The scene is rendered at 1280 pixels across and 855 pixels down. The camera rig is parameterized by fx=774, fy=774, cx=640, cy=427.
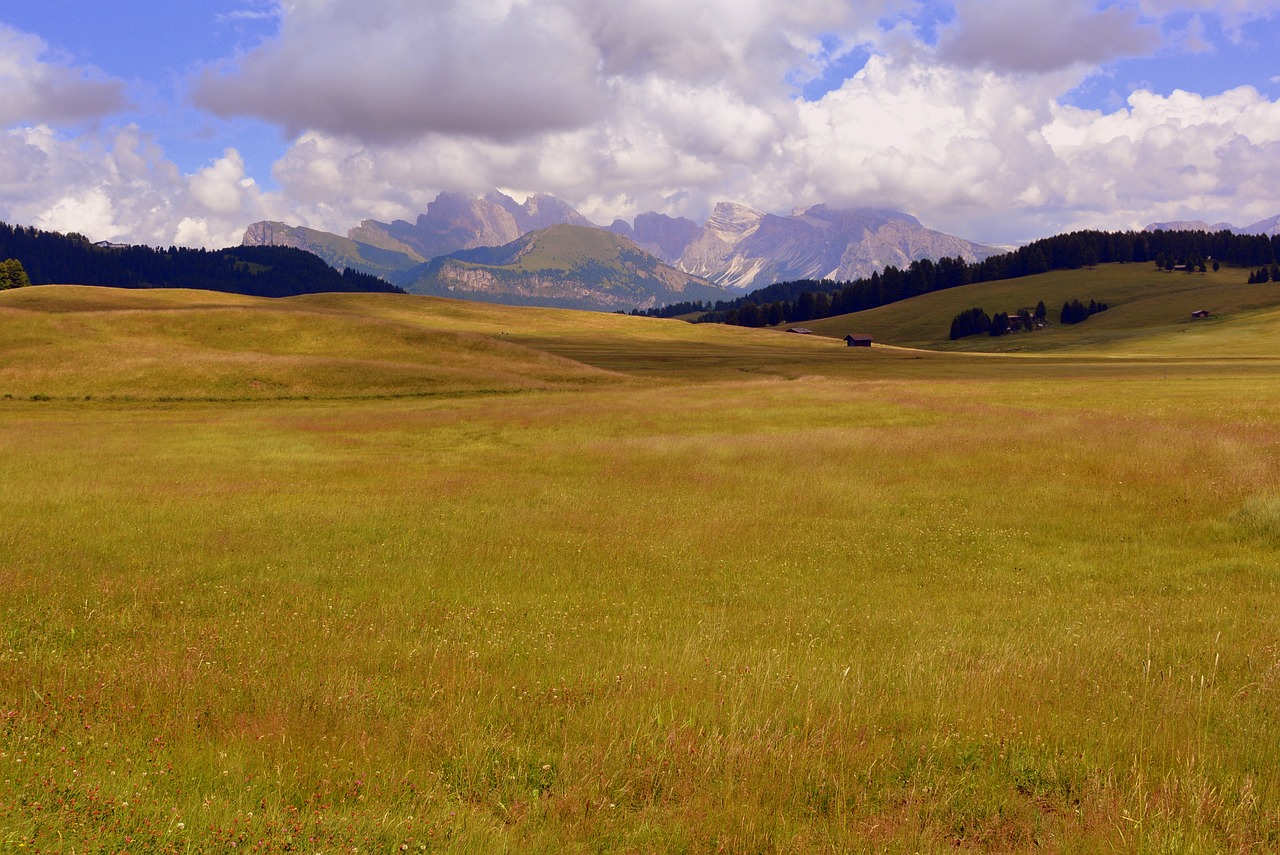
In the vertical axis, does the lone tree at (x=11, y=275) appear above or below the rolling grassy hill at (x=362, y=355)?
above

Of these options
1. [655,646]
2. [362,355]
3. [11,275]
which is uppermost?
[11,275]

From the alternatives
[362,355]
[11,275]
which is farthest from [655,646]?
[11,275]

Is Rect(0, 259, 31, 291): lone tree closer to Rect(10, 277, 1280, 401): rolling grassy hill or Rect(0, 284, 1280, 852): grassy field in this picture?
Rect(10, 277, 1280, 401): rolling grassy hill

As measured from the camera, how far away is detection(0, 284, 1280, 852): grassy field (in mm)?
6242

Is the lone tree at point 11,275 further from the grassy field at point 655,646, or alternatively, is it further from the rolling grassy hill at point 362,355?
the grassy field at point 655,646

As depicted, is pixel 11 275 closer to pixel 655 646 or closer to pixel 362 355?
pixel 362 355

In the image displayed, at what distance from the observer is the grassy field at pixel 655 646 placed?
6242 mm

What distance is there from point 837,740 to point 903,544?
10897mm

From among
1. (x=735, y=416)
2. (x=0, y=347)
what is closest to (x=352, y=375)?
(x=0, y=347)

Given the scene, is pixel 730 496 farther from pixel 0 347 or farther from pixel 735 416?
pixel 0 347

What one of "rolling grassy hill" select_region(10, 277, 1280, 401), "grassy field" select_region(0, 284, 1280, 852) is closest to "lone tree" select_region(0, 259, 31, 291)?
"rolling grassy hill" select_region(10, 277, 1280, 401)

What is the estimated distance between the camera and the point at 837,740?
287 inches

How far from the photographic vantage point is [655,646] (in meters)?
10.2

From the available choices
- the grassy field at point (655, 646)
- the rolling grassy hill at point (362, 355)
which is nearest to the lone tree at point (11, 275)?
the rolling grassy hill at point (362, 355)
